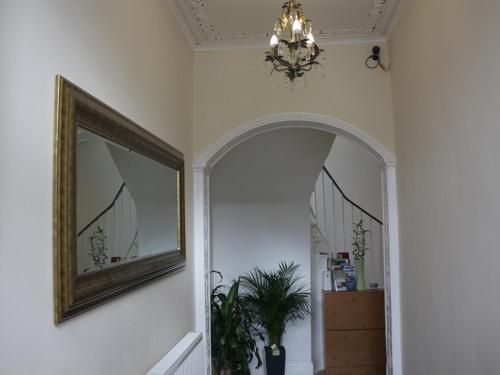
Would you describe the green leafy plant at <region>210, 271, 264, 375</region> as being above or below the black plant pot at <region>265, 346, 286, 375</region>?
above

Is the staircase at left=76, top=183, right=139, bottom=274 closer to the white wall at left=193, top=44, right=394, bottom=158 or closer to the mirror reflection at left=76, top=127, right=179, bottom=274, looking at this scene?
the mirror reflection at left=76, top=127, right=179, bottom=274

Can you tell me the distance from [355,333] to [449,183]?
2.92 metres

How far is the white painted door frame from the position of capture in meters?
3.33

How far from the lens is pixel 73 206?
1.46 m

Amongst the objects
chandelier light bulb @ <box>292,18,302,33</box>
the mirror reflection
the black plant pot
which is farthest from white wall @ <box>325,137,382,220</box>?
chandelier light bulb @ <box>292,18,302,33</box>

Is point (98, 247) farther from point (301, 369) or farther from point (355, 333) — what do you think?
point (301, 369)

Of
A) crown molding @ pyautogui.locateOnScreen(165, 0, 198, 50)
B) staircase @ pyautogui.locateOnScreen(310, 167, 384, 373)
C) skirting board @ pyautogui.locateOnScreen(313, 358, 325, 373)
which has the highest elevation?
crown molding @ pyautogui.locateOnScreen(165, 0, 198, 50)

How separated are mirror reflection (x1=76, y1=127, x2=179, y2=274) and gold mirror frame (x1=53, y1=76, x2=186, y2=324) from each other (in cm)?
4

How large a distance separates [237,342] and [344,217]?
247 cm

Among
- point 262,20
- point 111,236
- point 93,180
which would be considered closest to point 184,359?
point 111,236

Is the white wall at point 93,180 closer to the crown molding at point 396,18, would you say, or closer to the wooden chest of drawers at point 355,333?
the crown molding at point 396,18

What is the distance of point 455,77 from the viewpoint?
6.90ft

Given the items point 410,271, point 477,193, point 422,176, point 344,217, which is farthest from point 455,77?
point 344,217

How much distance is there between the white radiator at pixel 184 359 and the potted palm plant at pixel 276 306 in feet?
4.80
